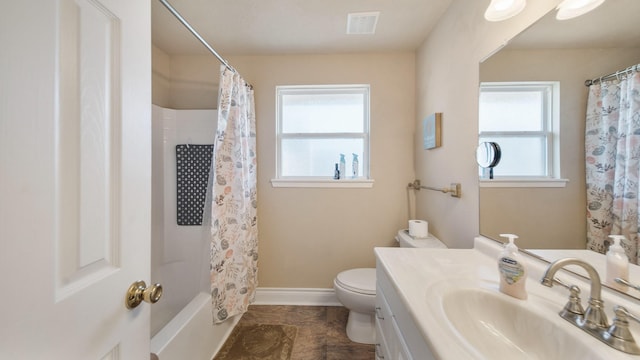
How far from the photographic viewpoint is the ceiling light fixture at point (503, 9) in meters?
1.03


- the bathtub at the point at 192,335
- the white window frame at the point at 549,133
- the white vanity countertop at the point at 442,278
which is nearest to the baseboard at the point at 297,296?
the bathtub at the point at 192,335

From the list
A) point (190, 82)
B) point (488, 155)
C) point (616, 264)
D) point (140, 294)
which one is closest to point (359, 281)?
point (488, 155)

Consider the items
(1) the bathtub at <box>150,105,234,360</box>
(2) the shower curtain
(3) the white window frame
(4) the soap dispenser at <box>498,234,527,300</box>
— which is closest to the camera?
(4) the soap dispenser at <box>498,234,527,300</box>

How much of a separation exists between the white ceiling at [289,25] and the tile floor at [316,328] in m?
2.26

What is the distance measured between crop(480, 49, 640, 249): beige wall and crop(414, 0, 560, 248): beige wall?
171mm

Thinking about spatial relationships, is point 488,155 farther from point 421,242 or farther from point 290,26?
point 290,26

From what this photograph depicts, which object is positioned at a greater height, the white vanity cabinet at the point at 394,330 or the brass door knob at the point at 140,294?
the brass door knob at the point at 140,294

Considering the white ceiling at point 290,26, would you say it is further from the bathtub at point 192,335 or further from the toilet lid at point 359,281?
the bathtub at point 192,335

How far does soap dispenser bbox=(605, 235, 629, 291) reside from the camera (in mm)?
671

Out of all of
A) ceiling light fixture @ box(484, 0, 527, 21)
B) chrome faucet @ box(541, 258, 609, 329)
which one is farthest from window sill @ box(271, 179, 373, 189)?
chrome faucet @ box(541, 258, 609, 329)

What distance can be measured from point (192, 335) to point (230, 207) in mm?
755

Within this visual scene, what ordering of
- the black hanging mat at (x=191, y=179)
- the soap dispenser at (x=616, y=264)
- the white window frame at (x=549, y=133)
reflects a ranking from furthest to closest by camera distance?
the black hanging mat at (x=191, y=179)
the white window frame at (x=549, y=133)
the soap dispenser at (x=616, y=264)

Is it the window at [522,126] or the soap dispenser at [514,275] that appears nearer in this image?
the soap dispenser at [514,275]

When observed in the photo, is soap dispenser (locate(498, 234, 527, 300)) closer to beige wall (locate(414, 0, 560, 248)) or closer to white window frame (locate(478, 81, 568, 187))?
white window frame (locate(478, 81, 568, 187))
